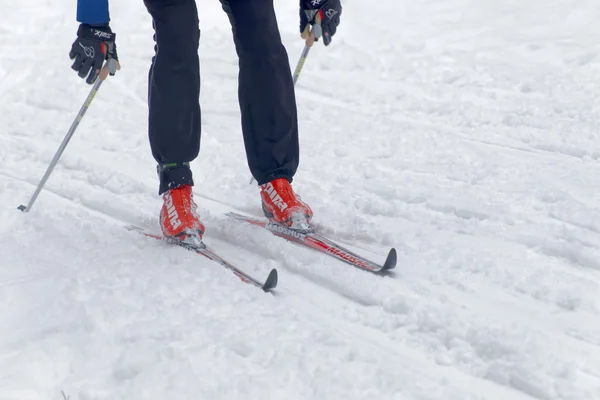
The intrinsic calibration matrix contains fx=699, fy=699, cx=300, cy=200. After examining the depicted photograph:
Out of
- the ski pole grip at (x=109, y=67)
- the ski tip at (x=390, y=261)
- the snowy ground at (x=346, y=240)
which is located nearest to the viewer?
the snowy ground at (x=346, y=240)

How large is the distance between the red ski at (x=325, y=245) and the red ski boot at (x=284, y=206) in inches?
1.1

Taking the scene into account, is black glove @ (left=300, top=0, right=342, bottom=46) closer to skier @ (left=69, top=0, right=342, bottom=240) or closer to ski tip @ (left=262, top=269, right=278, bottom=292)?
skier @ (left=69, top=0, right=342, bottom=240)

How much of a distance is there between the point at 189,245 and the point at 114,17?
5490 mm

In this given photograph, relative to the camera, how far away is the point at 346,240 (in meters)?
3.07

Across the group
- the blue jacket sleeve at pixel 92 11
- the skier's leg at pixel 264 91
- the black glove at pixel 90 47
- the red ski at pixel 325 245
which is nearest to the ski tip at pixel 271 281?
the red ski at pixel 325 245

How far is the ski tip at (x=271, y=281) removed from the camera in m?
2.50

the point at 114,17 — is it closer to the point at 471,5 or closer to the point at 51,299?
the point at 471,5

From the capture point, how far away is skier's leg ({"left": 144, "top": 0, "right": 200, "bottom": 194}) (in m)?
2.88

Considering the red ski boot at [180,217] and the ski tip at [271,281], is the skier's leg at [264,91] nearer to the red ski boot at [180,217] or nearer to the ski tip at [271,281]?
the red ski boot at [180,217]

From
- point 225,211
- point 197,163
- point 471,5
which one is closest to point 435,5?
point 471,5

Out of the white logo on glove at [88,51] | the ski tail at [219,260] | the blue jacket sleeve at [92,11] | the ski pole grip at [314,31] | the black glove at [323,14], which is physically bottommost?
the ski tail at [219,260]

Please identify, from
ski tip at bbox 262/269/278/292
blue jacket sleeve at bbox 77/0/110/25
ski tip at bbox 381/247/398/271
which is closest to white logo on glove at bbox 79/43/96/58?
blue jacket sleeve at bbox 77/0/110/25

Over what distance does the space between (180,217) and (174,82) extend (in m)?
0.57

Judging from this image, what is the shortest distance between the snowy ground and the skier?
21 centimetres
